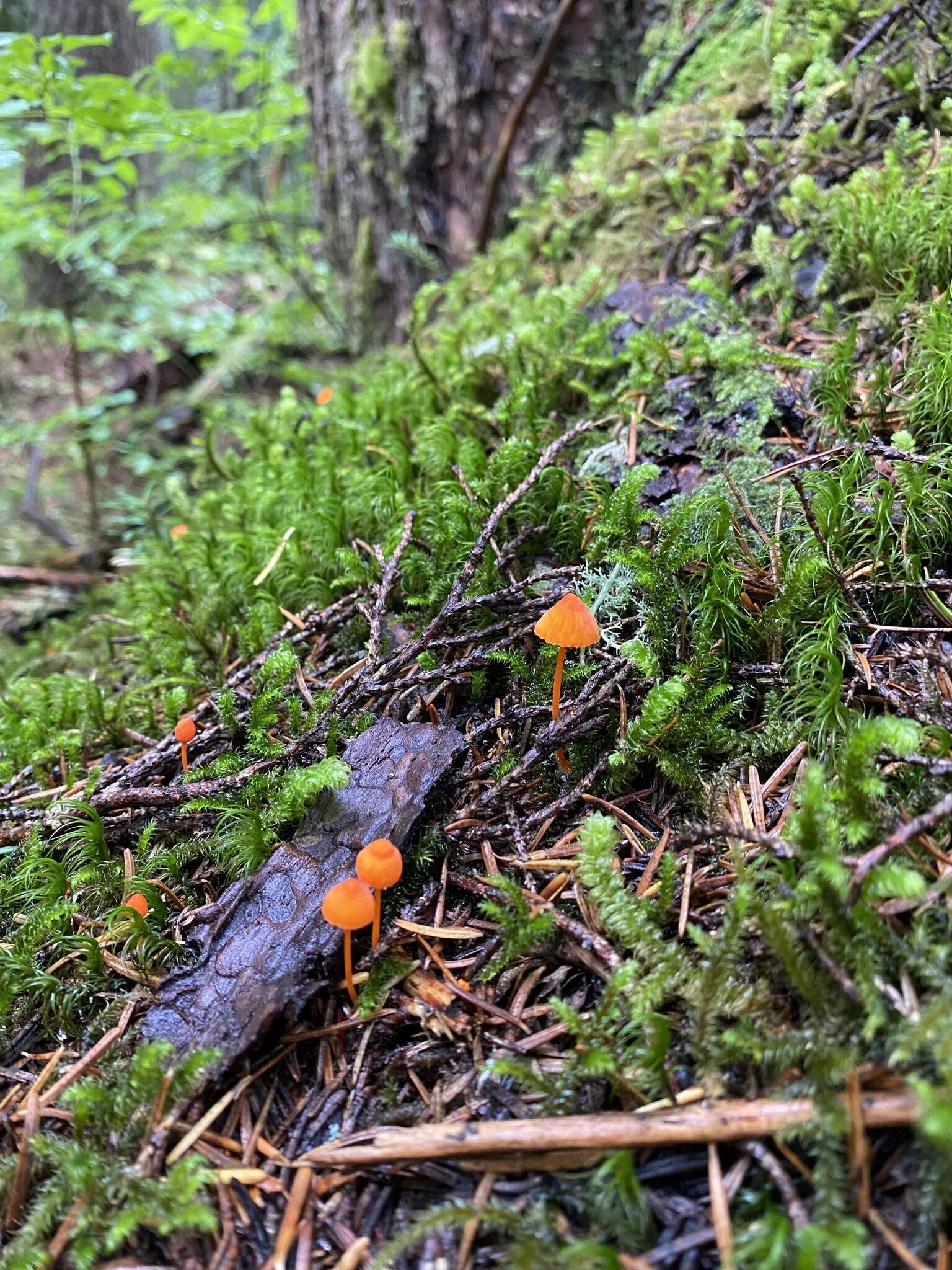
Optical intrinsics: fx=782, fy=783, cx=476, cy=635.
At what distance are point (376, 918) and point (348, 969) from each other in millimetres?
124

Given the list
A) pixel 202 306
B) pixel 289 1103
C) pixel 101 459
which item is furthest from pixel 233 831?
pixel 202 306

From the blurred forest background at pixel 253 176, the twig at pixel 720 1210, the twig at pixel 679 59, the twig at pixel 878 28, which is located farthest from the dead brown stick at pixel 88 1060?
the twig at pixel 679 59

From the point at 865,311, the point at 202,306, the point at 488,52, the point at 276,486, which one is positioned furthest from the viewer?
the point at 202,306

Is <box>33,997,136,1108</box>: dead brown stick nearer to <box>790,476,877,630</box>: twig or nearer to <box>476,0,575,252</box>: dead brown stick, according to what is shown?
<box>790,476,877,630</box>: twig

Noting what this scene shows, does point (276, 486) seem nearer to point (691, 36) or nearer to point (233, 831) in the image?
point (233, 831)

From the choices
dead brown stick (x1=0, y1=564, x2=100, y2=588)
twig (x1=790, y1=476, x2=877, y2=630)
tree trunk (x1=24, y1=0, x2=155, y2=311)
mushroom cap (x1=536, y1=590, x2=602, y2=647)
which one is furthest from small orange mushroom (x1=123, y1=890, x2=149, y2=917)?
tree trunk (x1=24, y1=0, x2=155, y2=311)

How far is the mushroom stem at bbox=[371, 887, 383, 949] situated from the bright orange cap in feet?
2.07

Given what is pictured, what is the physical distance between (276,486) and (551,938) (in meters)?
2.48

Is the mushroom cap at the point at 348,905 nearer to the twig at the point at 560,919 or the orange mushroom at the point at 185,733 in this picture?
the twig at the point at 560,919

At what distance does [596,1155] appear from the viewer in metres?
1.42

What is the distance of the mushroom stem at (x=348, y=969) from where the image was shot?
175 centimetres

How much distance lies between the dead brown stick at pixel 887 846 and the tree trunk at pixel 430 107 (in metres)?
4.33

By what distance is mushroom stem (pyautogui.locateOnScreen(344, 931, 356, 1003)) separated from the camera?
5.73 ft

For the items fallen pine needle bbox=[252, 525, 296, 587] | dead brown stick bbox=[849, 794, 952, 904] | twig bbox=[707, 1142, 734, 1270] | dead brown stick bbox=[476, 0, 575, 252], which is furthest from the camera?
dead brown stick bbox=[476, 0, 575, 252]
